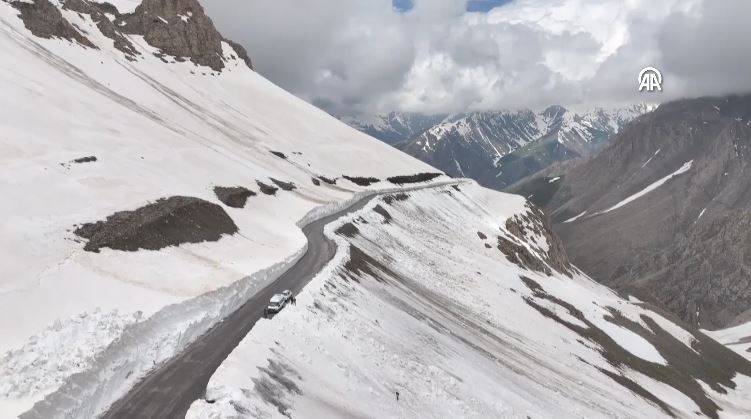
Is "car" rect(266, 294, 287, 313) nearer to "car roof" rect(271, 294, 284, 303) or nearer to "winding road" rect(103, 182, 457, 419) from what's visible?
"car roof" rect(271, 294, 284, 303)

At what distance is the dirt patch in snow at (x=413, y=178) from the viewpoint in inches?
5443

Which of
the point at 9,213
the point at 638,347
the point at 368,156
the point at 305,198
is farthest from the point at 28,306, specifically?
the point at 368,156

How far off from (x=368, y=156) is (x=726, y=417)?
107 m

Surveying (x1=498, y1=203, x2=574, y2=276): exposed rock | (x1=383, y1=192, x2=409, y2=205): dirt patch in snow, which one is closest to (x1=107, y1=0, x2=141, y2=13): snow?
(x1=383, y1=192, x2=409, y2=205): dirt patch in snow

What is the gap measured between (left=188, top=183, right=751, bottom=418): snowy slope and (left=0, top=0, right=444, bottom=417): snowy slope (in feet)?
20.5

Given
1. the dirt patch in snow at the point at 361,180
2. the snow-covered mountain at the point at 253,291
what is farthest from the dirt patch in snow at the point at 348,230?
the dirt patch in snow at the point at 361,180

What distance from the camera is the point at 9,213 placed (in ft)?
100

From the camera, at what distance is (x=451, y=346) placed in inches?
1367

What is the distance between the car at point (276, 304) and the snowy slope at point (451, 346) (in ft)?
3.30

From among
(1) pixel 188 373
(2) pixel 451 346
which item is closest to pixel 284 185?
(2) pixel 451 346

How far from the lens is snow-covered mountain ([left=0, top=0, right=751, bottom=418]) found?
66.0 feet

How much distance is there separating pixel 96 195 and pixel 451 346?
97.2 feet

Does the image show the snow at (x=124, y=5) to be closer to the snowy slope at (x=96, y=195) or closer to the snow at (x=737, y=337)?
the snowy slope at (x=96, y=195)

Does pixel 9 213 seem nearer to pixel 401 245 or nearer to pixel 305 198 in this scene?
pixel 401 245
